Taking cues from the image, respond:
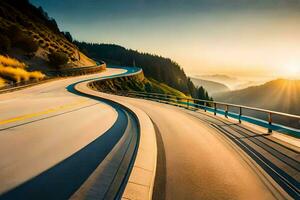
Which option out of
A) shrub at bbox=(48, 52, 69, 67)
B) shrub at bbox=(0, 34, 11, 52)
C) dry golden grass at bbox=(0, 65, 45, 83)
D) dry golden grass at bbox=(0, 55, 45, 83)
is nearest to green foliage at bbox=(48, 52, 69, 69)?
shrub at bbox=(48, 52, 69, 67)

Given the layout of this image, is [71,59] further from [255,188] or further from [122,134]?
[255,188]

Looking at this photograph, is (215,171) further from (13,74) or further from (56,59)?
(56,59)

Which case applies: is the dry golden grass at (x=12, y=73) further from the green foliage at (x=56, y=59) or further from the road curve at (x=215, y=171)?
the road curve at (x=215, y=171)

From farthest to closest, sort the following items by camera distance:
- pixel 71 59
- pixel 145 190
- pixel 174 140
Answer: pixel 71 59 → pixel 174 140 → pixel 145 190

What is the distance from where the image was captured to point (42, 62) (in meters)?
50.8

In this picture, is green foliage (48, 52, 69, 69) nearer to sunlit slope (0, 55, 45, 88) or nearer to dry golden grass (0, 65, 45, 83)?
sunlit slope (0, 55, 45, 88)

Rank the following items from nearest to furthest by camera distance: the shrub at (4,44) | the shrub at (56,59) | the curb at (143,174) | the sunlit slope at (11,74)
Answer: the curb at (143,174)
the sunlit slope at (11,74)
the shrub at (4,44)
the shrub at (56,59)

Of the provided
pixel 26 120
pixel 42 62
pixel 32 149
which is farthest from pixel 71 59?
pixel 32 149

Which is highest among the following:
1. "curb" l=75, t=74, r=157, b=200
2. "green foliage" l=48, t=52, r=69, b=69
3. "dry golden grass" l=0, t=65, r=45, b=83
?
"green foliage" l=48, t=52, r=69, b=69

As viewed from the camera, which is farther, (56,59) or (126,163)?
(56,59)

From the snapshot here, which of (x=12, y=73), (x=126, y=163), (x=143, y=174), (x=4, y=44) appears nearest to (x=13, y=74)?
(x=12, y=73)

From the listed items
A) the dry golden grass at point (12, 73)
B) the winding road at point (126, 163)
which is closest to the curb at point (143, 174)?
the winding road at point (126, 163)

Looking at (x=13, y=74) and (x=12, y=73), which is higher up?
(x=12, y=73)

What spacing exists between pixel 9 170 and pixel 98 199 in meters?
2.37
